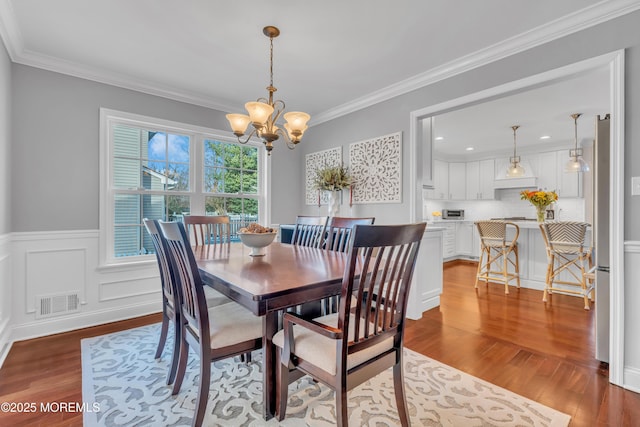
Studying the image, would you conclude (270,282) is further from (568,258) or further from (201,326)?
(568,258)

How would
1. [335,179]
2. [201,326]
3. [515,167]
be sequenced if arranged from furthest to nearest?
1. [515,167]
2. [335,179]
3. [201,326]

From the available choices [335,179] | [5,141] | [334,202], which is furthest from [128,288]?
[335,179]

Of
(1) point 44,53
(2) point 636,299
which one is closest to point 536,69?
(2) point 636,299

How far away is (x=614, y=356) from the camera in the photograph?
6.32ft

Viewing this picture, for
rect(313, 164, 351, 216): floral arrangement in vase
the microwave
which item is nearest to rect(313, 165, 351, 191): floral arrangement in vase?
rect(313, 164, 351, 216): floral arrangement in vase

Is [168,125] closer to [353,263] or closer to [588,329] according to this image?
[353,263]

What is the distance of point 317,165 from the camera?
14.4ft

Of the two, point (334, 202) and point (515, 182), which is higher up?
point (515, 182)

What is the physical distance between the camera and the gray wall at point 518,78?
1902 millimetres

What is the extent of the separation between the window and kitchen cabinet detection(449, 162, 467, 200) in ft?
16.9

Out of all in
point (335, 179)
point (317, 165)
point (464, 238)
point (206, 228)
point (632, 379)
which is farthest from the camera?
point (464, 238)

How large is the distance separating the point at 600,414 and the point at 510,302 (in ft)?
A: 7.06

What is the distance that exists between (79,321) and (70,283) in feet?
1.25

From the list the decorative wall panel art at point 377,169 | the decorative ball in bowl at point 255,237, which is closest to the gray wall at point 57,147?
the decorative ball in bowl at point 255,237
